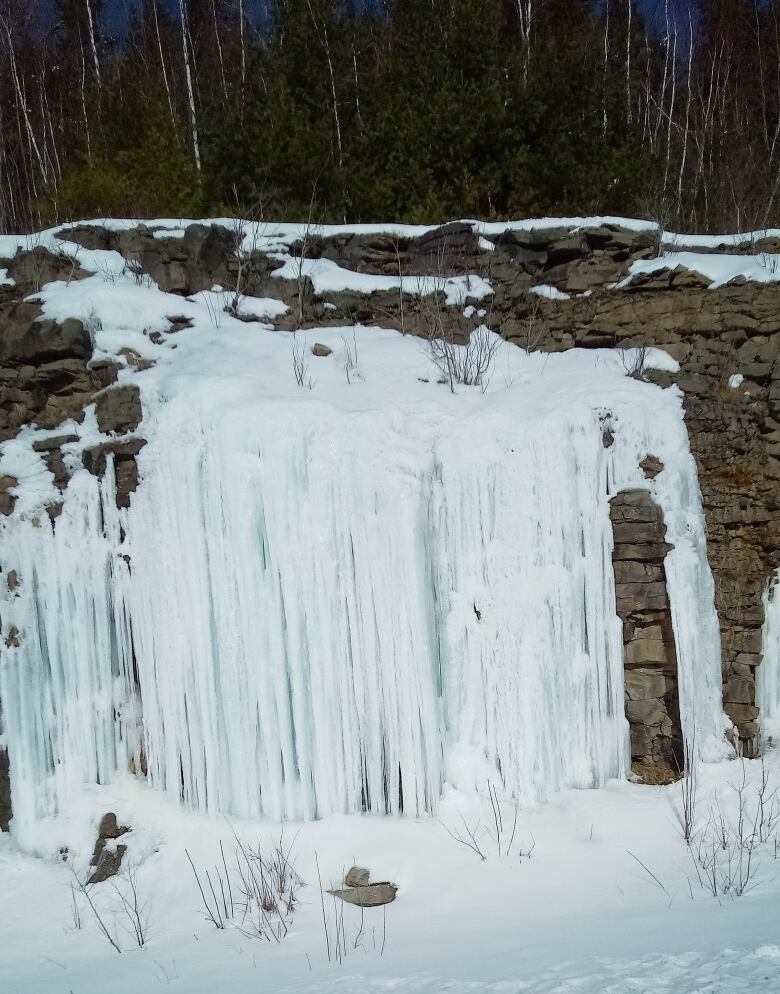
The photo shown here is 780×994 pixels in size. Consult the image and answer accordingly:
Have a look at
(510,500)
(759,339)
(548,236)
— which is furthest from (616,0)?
(510,500)

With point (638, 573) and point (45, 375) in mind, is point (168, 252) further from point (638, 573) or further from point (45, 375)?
point (638, 573)

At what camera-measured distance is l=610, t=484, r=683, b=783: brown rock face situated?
4809mm

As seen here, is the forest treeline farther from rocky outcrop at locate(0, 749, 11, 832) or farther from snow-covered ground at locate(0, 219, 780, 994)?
rocky outcrop at locate(0, 749, 11, 832)

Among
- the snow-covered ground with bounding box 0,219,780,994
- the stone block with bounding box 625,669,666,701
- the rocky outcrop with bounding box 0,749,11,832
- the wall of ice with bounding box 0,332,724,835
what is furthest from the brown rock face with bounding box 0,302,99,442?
the stone block with bounding box 625,669,666,701

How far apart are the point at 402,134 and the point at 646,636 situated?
5.97m

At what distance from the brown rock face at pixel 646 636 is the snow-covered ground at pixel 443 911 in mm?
252

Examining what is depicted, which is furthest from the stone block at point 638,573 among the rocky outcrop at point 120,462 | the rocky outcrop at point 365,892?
the rocky outcrop at point 120,462

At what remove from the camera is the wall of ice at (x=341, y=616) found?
4723 mm

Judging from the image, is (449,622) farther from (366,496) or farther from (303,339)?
Result: (303,339)

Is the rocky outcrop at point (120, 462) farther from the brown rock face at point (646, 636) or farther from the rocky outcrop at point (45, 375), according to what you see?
the brown rock face at point (646, 636)

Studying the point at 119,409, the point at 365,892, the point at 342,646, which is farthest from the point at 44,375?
the point at 365,892

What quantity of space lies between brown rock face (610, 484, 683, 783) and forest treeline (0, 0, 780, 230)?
341 cm

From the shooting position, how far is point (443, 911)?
3768mm

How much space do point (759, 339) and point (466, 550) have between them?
2.67 m
